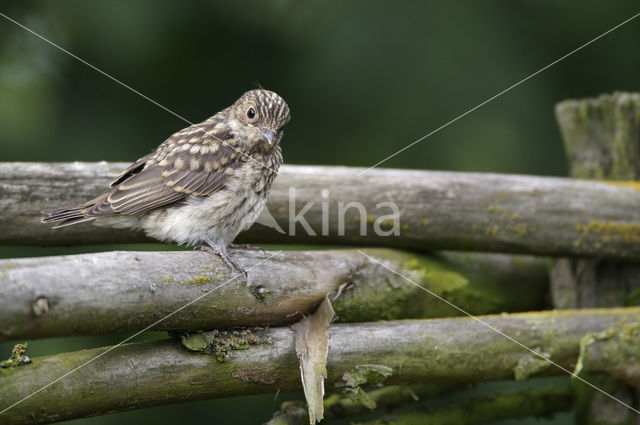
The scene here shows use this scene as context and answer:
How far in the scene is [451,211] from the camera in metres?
3.25

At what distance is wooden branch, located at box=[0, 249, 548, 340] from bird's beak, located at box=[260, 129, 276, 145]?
1.88 ft

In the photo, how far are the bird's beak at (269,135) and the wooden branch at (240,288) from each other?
0.57m

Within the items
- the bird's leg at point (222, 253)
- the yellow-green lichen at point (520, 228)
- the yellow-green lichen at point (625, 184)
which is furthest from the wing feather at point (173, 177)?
the yellow-green lichen at point (625, 184)

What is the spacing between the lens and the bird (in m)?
2.85

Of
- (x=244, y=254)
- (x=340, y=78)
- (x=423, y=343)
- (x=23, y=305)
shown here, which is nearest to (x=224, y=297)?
(x=244, y=254)

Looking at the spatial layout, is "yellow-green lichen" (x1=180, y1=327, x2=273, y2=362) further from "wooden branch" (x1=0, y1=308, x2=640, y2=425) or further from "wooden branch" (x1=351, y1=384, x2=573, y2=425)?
"wooden branch" (x1=351, y1=384, x2=573, y2=425)

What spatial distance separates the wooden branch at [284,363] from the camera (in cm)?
207

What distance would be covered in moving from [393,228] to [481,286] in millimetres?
708

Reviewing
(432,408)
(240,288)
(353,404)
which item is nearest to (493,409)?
(432,408)

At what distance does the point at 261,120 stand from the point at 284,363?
3.97 ft

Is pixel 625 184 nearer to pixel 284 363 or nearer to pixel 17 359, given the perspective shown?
pixel 284 363

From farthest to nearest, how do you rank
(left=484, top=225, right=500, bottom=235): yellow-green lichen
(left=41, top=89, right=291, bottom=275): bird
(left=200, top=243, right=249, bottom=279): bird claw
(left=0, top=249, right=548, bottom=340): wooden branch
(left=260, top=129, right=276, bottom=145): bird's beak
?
(left=484, top=225, right=500, bottom=235): yellow-green lichen → (left=260, top=129, right=276, bottom=145): bird's beak → (left=41, top=89, right=291, bottom=275): bird → (left=200, top=243, right=249, bottom=279): bird claw → (left=0, top=249, right=548, bottom=340): wooden branch

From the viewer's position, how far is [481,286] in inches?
140

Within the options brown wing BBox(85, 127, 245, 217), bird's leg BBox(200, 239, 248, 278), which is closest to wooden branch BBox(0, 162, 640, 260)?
brown wing BBox(85, 127, 245, 217)
